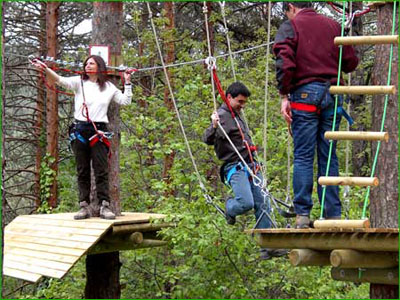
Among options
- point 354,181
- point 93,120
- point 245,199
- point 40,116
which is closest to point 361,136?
point 354,181

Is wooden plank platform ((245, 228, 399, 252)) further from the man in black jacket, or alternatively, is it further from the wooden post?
the wooden post

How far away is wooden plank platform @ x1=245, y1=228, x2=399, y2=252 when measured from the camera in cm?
364

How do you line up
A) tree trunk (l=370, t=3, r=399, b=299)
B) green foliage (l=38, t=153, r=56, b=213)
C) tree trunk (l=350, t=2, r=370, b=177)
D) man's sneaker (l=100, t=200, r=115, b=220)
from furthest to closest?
tree trunk (l=350, t=2, r=370, b=177), green foliage (l=38, t=153, r=56, b=213), man's sneaker (l=100, t=200, r=115, b=220), tree trunk (l=370, t=3, r=399, b=299)

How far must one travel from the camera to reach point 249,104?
8914 mm

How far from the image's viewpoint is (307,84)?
14.0 ft

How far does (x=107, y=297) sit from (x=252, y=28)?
6.48 meters

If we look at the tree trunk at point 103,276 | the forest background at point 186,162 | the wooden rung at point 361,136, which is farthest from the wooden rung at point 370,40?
the tree trunk at point 103,276

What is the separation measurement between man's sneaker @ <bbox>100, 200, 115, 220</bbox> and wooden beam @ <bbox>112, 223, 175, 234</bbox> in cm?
18

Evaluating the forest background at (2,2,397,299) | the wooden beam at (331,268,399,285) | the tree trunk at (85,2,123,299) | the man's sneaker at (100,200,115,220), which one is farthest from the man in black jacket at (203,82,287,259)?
the tree trunk at (85,2,123,299)

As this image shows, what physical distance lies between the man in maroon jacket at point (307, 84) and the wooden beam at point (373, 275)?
39 centimetres

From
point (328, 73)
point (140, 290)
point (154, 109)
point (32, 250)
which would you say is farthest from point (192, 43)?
point (328, 73)

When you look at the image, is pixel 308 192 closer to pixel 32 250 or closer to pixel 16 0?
pixel 32 250

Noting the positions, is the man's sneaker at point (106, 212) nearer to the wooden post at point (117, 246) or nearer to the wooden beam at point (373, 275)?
the wooden post at point (117, 246)

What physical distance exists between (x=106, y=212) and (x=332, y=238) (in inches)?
117
